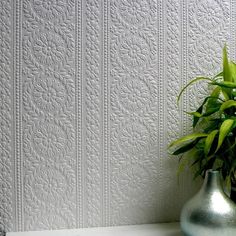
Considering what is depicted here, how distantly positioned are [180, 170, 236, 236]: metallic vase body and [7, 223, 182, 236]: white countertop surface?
0.47ft

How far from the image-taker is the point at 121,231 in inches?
43.6

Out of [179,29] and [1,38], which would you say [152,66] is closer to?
[179,29]

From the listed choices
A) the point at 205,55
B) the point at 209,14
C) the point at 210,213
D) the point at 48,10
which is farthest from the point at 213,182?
the point at 48,10

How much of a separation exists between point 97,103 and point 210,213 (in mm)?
474

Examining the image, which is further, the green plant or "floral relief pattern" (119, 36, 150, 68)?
"floral relief pattern" (119, 36, 150, 68)

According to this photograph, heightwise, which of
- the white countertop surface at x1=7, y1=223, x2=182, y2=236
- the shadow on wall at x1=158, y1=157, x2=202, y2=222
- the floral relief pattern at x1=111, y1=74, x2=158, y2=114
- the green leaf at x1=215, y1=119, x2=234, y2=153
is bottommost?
the white countertop surface at x1=7, y1=223, x2=182, y2=236

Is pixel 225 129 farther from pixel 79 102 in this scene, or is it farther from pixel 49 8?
pixel 49 8

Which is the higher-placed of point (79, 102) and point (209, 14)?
point (209, 14)

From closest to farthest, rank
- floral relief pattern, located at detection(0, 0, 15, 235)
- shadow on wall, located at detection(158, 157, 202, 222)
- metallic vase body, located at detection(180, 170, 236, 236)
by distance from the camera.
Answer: metallic vase body, located at detection(180, 170, 236, 236) → floral relief pattern, located at detection(0, 0, 15, 235) → shadow on wall, located at detection(158, 157, 202, 222)

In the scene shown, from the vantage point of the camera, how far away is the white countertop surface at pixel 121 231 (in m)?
1.08

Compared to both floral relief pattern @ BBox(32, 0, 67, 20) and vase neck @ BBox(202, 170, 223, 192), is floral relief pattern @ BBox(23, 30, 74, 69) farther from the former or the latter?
vase neck @ BBox(202, 170, 223, 192)

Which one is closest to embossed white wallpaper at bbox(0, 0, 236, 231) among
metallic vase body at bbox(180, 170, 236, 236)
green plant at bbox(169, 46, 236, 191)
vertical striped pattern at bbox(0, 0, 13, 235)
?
vertical striped pattern at bbox(0, 0, 13, 235)

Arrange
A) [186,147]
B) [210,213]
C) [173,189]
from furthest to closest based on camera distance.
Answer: [173,189], [186,147], [210,213]

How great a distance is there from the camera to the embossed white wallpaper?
1082 millimetres
